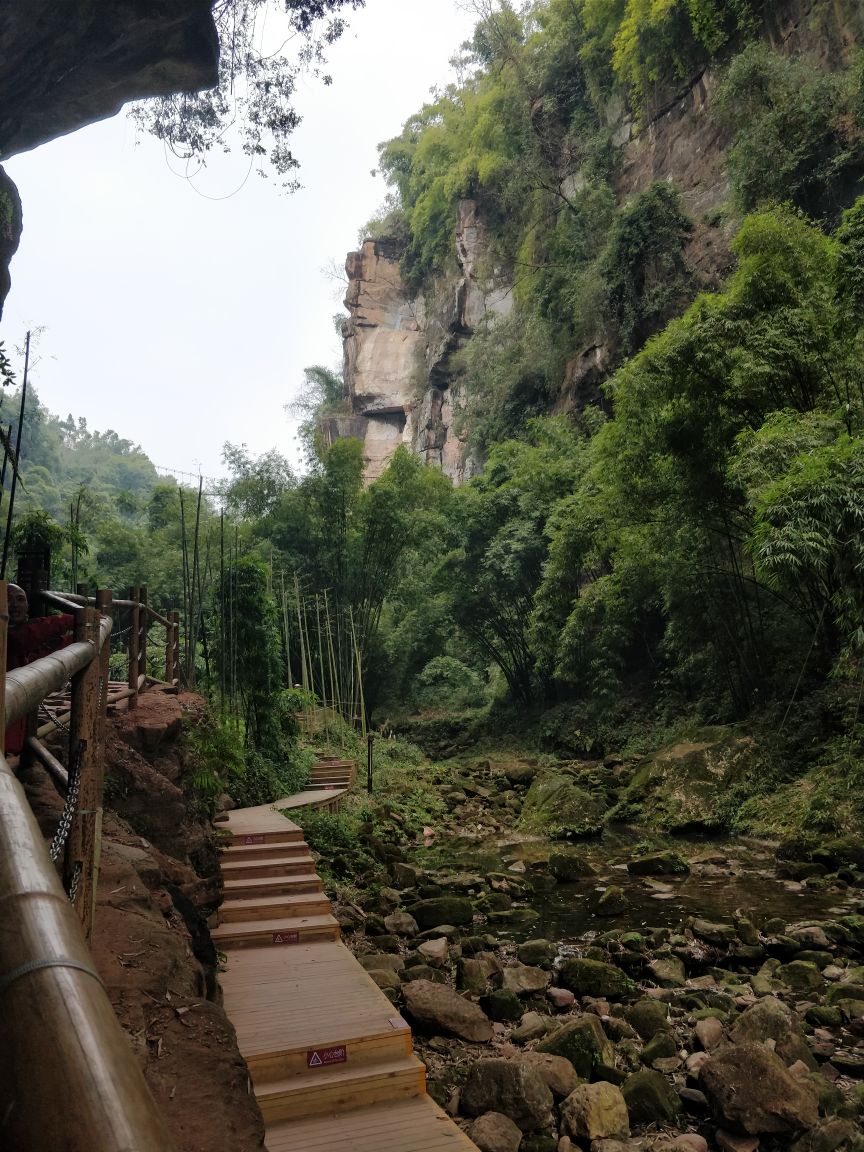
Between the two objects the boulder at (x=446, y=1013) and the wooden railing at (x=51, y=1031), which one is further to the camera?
the boulder at (x=446, y=1013)

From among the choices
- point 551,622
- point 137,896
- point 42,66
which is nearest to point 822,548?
point 137,896

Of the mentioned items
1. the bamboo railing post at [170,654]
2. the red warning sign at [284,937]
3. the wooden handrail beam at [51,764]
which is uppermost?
the bamboo railing post at [170,654]

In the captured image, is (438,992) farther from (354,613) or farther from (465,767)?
(354,613)

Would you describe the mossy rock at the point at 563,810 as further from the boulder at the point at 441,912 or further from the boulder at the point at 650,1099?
the boulder at the point at 650,1099

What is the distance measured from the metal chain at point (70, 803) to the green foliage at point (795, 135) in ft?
49.3

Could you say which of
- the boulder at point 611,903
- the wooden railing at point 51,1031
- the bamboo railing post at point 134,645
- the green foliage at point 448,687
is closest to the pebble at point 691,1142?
the boulder at point 611,903

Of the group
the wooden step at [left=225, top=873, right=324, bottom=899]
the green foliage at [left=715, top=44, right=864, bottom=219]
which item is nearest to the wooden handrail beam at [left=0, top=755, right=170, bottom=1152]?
the wooden step at [left=225, top=873, right=324, bottom=899]

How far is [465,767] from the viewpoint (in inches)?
615

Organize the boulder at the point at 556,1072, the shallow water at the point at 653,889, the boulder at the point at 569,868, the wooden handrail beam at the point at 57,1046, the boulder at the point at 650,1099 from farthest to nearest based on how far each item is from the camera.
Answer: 1. the boulder at the point at 569,868
2. the shallow water at the point at 653,889
3. the boulder at the point at 556,1072
4. the boulder at the point at 650,1099
5. the wooden handrail beam at the point at 57,1046

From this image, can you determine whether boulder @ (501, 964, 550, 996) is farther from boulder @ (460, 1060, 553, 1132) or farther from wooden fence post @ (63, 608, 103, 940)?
wooden fence post @ (63, 608, 103, 940)

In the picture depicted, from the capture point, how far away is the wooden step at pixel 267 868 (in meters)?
5.79

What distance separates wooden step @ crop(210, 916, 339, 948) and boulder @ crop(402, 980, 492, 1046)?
2.29 feet

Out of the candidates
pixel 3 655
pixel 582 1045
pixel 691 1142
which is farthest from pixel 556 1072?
pixel 3 655

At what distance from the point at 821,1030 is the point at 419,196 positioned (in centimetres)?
3303
